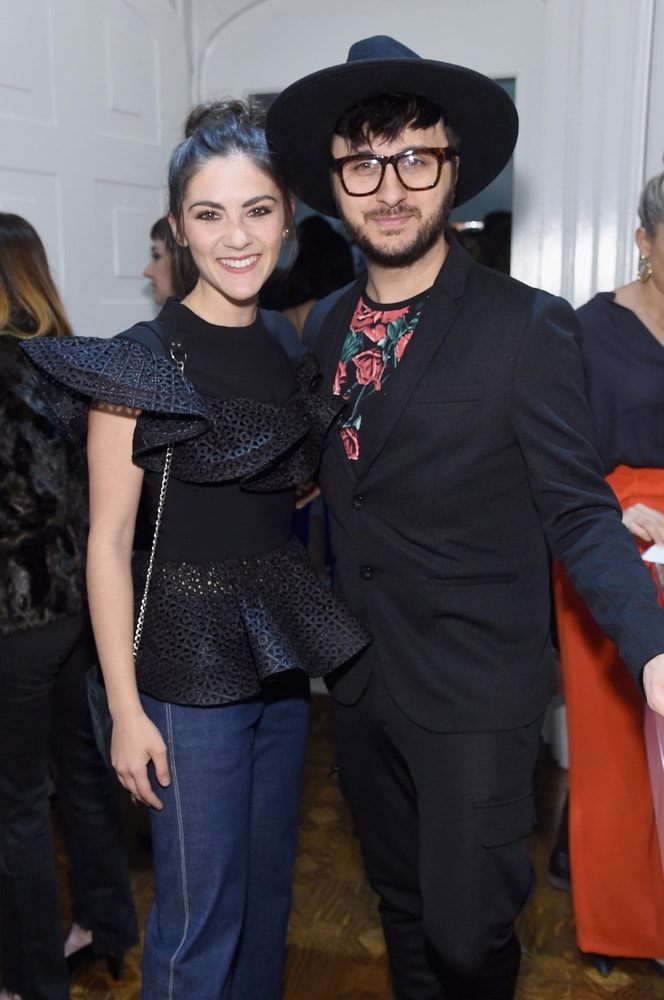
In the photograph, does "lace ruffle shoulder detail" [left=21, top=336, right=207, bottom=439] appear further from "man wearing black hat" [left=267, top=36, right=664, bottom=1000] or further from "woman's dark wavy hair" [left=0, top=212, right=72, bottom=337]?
"woman's dark wavy hair" [left=0, top=212, right=72, bottom=337]

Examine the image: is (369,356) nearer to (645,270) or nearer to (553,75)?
(645,270)

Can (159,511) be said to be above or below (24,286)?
below

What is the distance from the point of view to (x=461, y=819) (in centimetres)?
154

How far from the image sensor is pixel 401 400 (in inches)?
60.0

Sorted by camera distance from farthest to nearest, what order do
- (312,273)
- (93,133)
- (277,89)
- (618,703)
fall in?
(312,273) → (277,89) → (93,133) → (618,703)

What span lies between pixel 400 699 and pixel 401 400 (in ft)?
1.54

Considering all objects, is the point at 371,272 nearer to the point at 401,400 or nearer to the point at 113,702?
the point at 401,400

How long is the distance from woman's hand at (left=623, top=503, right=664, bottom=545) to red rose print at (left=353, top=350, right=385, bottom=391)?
0.68 metres

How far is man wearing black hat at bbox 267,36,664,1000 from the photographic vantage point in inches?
58.8

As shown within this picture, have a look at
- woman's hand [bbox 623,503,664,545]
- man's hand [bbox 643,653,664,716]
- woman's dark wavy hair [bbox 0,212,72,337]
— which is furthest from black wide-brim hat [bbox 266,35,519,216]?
man's hand [bbox 643,653,664,716]

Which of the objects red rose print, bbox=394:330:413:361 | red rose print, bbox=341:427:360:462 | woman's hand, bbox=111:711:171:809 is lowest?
woman's hand, bbox=111:711:171:809

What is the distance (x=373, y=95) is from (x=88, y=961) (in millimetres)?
1889

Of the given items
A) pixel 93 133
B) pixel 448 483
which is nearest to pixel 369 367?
pixel 448 483

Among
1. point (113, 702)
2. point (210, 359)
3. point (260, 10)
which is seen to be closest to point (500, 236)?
point (260, 10)
